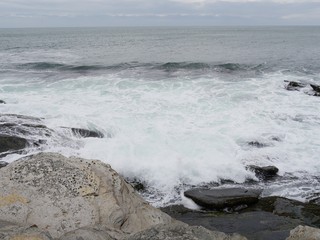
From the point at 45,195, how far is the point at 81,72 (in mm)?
22605

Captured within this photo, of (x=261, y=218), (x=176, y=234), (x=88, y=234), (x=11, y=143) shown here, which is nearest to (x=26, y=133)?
(x=11, y=143)

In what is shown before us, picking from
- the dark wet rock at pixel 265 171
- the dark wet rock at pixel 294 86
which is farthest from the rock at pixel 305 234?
the dark wet rock at pixel 294 86

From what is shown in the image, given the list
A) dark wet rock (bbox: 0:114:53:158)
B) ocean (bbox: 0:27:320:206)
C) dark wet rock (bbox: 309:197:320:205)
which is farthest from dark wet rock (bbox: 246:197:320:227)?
dark wet rock (bbox: 0:114:53:158)

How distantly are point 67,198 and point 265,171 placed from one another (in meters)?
6.45

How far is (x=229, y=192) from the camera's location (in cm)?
854

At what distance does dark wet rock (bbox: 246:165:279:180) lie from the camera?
31.8 ft

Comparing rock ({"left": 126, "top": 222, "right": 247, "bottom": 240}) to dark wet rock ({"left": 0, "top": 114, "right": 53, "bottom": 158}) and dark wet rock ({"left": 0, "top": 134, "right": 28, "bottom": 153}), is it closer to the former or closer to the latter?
dark wet rock ({"left": 0, "top": 114, "right": 53, "bottom": 158})

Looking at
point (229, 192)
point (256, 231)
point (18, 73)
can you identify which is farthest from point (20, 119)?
point (18, 73)

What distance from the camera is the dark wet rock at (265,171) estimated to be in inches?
381

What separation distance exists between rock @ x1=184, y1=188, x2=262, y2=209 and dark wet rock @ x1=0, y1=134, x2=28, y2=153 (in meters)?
5.46

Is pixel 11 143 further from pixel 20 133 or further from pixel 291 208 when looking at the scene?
pixel 291 208

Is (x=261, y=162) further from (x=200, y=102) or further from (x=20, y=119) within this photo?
(x=20, y=119)

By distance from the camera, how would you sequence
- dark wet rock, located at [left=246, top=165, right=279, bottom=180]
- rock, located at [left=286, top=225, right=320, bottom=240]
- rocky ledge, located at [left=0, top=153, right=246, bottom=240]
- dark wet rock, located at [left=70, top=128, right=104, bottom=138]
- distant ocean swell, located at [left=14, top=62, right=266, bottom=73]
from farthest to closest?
distant ocean swell, located at [left=14, top=62, right=266, bottom=73] < dark wet rock, located at [left=70, top=128, right=104, bottom=138] < dark wet rock, located at [left=246, top=165, right=279, bottom=180] < rocky ledge, located at [left=0, top=153, right=246, bottom=240] < rock, located at [left=286, top=225, right=320, bottom=240]

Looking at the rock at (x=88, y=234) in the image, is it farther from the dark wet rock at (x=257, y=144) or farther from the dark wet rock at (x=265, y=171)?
the dark wet rock at (x=257, y=144)
